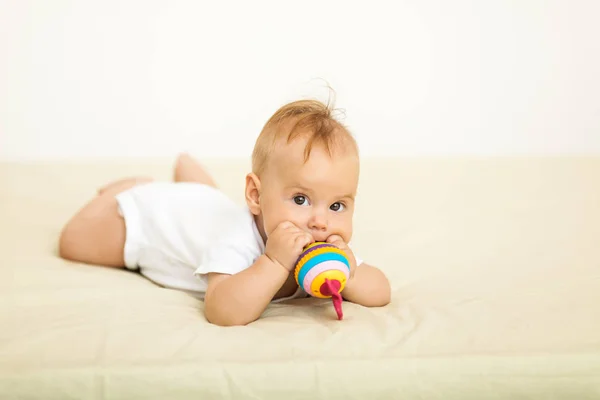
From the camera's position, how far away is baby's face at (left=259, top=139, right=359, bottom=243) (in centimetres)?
120

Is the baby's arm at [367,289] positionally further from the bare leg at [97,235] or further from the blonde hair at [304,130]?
the bare leg at [97,235]

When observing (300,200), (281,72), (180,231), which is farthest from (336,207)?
(281,72)

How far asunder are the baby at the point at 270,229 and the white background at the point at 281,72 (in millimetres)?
1254

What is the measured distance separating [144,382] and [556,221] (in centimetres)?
119

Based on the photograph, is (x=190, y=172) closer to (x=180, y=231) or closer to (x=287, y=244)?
(x=180, y=231)

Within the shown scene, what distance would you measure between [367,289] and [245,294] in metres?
0.25

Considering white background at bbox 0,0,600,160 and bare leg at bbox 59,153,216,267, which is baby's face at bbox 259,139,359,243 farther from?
white background at bbox 0,0,600,160

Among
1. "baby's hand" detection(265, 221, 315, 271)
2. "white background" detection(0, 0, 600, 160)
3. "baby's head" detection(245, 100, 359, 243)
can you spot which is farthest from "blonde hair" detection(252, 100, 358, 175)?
"white background" detection(0, 0, 600, 160)

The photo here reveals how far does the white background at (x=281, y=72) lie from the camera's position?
268 centimetres

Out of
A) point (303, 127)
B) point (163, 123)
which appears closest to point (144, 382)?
point (303, 127)

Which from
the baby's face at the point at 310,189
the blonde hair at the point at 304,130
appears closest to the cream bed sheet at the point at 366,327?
the baby's face at the point at 310,189

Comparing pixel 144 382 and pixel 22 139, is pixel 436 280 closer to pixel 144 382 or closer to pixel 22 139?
pixel 144 382

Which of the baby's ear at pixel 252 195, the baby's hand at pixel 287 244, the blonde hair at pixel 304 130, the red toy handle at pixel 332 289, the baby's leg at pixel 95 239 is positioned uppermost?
the blonde hair at pixel 304 130

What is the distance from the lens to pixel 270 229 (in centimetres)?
124
